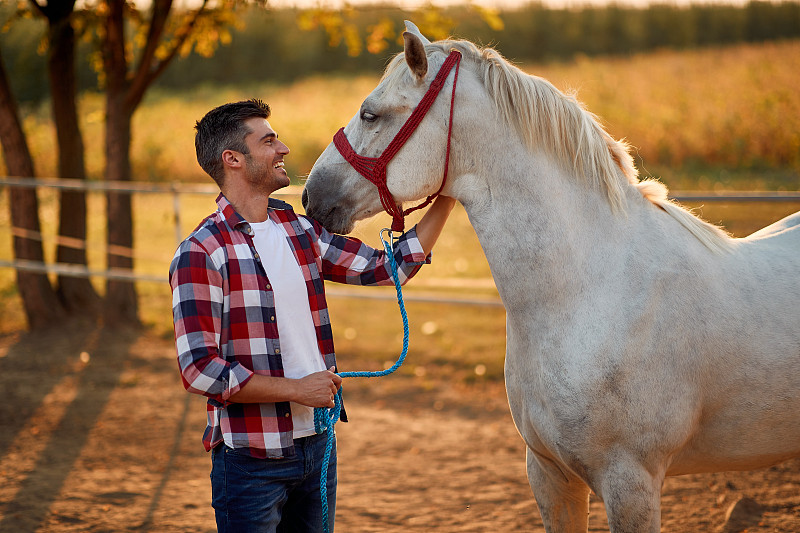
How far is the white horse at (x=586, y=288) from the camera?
5.74ft

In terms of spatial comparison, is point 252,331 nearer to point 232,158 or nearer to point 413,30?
point 232,158

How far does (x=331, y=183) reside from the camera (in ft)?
6.02

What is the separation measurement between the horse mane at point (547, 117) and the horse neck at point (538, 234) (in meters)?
0.06

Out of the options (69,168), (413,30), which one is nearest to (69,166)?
(69,168)

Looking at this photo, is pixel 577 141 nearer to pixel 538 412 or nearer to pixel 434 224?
pixel 434 224

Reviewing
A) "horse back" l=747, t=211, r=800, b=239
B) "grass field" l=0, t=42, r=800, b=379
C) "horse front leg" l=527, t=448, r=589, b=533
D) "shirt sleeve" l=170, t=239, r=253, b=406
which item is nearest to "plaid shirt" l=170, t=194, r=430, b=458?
"shirt sleeve" l=170, t=239, r=253, b=406

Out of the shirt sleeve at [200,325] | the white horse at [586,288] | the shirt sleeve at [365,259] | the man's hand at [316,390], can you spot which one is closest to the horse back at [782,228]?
the white horse at [586,288]

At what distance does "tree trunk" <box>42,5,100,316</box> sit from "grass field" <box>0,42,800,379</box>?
378 mm

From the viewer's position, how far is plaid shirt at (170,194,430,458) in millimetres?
1543

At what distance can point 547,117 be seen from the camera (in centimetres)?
178

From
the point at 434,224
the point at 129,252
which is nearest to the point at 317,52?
the point at 129,252

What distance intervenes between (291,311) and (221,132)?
51 cm

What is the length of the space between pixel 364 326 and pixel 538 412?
535 cm

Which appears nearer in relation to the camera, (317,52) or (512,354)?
(512,354)
